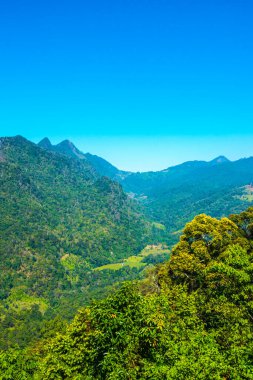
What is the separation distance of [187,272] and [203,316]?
1490cm

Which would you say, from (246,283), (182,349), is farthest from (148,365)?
(246,283)

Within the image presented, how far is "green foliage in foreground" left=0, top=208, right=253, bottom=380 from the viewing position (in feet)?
71.1

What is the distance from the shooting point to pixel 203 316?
33.8 metres

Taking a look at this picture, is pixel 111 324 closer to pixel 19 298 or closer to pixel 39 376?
pixel 39 376

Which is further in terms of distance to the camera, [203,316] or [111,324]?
[203,316]

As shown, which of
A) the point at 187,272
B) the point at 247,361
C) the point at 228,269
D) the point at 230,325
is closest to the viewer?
the point at 247,361

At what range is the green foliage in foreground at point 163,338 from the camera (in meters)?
21.7

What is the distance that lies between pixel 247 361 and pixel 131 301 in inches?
365

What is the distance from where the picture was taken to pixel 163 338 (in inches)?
1005

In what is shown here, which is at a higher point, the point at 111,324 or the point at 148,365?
the point at 111,324

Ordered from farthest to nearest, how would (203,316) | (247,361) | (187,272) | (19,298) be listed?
(19,298) < (187,272) < (203,316) < (247,361)

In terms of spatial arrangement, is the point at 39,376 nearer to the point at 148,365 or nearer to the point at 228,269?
the point at 148,365

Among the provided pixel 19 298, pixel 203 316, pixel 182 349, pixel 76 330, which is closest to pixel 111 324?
pixel 182 349

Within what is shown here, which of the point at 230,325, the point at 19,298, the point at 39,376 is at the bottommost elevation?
the point at 19,298
